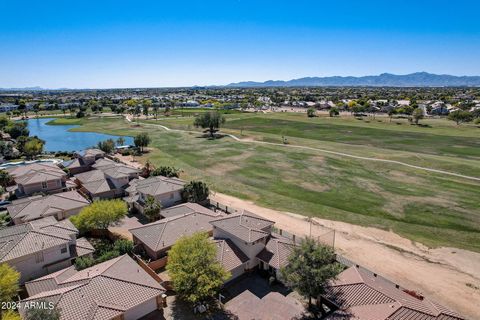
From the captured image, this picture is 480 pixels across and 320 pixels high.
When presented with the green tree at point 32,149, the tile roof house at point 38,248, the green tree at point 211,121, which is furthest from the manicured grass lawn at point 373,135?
the tile roof house at point 38,248

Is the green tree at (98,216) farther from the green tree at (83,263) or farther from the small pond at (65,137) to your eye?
the small pond at (65,137)

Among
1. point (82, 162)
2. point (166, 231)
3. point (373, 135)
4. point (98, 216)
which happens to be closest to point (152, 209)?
point (98, 216)

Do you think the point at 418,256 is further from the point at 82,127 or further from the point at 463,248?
the point at 82,127

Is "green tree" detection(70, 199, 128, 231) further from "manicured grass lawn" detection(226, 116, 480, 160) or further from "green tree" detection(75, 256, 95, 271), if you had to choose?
"manicured grass lawn" detection(226, 116, 480, 160)

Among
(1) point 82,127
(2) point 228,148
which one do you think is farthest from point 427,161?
(1) point 82,127

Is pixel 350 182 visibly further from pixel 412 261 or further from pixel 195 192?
pixel 195 192
